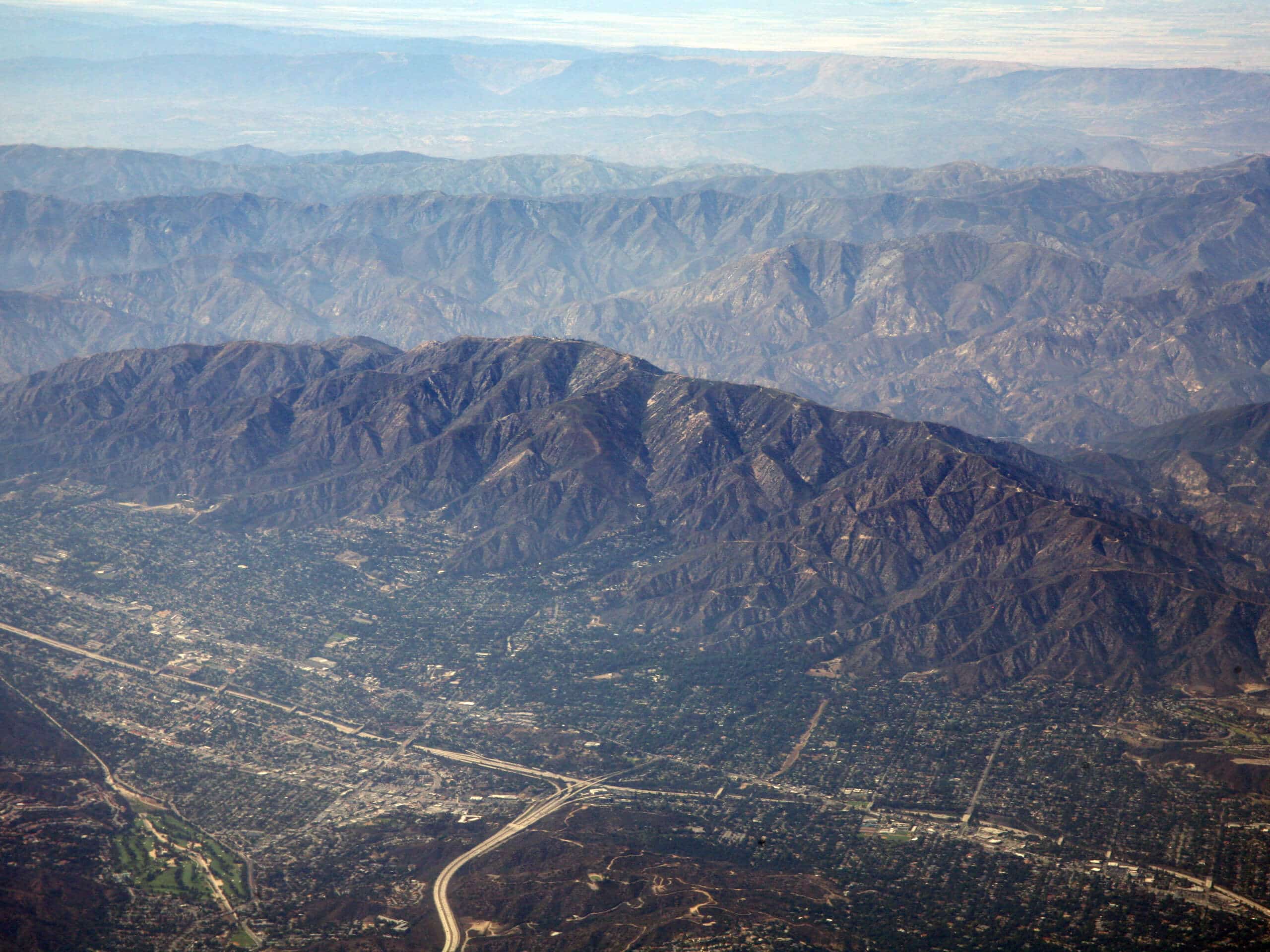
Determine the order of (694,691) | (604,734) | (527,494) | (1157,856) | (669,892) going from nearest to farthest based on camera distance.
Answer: (669,892) < (1157,856) < (604,734) < (694,691) < (527,494)

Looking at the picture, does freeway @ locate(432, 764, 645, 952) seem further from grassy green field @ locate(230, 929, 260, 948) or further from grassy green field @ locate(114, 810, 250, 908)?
grassy green field @ locate(114, 810, 250, 908)

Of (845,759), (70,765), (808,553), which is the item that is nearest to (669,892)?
(845,759)

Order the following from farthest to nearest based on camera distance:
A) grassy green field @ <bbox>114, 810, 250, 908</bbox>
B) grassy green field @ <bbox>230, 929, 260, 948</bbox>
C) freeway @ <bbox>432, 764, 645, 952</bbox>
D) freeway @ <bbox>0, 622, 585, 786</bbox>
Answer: freeway @ <bbox>0, 622, 585, 786</bbox> < grassy green field @ <bbox>114, 810, 250, 908</bbox> < freeway @ <bbox>432, 764, 645, 952</bbox> < grassy green field @ <bbox>230, 929, 260, 948</bbox>

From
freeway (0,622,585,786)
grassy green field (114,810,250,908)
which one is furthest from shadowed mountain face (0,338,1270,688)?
grassy green field (114,810,250,908)

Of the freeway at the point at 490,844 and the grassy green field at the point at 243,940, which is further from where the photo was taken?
the freeway at the point at 490,844

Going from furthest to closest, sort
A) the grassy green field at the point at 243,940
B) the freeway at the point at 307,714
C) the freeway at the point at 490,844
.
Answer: the freeway at the point at 307,714
the freeway at the point at 490,844
the grassy green field at the point at 243,940

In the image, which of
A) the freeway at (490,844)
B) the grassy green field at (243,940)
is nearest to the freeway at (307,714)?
the freeway at (490,844)

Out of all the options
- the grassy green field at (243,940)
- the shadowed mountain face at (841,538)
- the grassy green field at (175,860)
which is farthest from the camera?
the shadowed mountain face at (841,538)

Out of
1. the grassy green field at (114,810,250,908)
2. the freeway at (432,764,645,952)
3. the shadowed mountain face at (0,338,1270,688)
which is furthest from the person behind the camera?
the shadowed mountain face at (0,338,1270,688)

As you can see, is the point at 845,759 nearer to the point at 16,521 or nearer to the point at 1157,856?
the point at 1157,856

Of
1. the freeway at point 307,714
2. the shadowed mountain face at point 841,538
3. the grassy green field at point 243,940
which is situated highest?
the shadowed mountain face at point 841,538

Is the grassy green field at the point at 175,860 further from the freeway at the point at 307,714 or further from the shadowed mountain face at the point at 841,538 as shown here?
the shadowed mountain face at the point at 841,538
